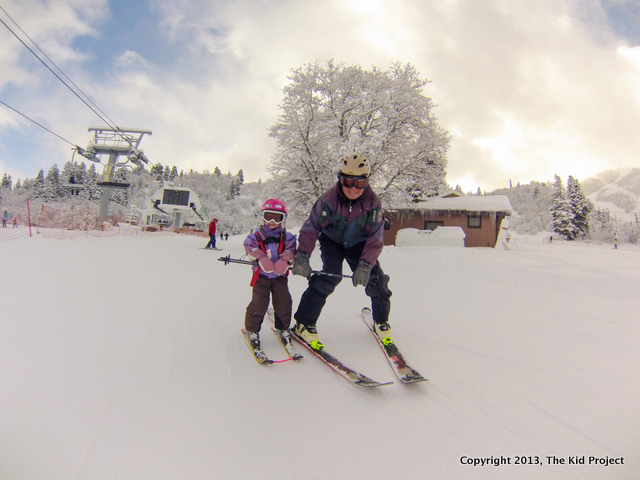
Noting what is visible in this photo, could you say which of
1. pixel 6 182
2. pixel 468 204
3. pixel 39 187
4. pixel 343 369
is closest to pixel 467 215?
pixel 468 204

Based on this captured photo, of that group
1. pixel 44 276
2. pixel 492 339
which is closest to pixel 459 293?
pixel 492 339

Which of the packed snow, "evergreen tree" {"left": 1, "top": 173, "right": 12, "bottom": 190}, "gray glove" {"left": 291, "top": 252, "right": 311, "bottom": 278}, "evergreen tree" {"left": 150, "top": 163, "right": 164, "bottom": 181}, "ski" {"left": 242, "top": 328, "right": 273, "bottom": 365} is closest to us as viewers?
the packed snow

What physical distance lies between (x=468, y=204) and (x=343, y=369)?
2234 cm

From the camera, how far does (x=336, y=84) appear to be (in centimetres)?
1775

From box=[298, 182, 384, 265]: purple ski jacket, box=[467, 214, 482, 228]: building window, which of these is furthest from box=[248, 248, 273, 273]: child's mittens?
box=[467, 214, 482, 228]: building window

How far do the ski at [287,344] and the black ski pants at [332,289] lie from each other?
0.21m

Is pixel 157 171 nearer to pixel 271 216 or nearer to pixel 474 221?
pixel 474 221

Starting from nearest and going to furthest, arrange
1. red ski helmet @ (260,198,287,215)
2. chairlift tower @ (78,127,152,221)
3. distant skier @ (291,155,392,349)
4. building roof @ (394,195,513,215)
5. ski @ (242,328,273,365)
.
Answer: ski @ (242,328,273,365) < distant skier @ (291,155,392,349) < red ski helmet @ (260,198,287,215) < building roof @ (394,195,513,215) < chairlift tower @ (78,127,152,221)

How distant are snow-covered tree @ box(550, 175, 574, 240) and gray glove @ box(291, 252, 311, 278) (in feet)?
175

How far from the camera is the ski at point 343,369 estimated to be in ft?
7.07

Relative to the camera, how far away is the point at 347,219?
3.06 meters

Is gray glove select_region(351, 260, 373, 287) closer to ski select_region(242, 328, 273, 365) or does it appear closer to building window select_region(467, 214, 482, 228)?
ski select_region(242, 328, 273, 365)

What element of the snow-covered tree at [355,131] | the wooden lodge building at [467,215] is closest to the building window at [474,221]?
the wooden lodge building at [467,215]

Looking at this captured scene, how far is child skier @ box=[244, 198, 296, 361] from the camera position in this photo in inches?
113
